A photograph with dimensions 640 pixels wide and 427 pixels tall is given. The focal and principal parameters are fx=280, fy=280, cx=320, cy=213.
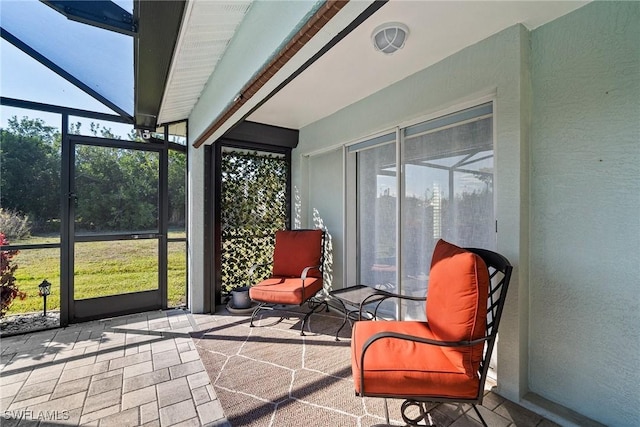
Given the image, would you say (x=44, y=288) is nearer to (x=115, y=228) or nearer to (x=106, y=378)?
(x=115, y=228)

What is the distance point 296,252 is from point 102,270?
2394mm

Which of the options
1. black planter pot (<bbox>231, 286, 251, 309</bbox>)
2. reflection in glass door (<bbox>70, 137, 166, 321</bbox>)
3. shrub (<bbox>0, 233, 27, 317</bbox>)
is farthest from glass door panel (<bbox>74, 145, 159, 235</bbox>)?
black planter pot (<bbox>231, 286, 251, 309</bbox>)

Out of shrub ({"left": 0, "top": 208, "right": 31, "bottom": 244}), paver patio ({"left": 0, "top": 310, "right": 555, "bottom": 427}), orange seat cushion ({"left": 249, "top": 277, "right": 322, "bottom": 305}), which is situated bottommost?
paver patio ({"left": 0, "top": 310, "right": 555, "bottom": 427})

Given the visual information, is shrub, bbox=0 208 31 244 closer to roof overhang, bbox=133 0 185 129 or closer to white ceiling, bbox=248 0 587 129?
roof overhang, bbox=133 0 185 129

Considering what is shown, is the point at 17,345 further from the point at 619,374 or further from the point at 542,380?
the point at 619,374

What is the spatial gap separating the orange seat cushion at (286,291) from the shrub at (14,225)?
99.8 inches

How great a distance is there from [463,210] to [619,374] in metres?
1.33

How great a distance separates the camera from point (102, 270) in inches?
136

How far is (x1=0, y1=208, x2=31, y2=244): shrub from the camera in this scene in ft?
9.72

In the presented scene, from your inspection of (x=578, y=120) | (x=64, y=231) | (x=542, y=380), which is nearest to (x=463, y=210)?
(x=578, y=120)

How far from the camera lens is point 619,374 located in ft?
5.41

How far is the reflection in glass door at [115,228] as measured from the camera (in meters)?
3.33

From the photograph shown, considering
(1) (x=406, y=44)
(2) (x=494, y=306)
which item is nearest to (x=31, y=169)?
(1) (x=406, y=44)

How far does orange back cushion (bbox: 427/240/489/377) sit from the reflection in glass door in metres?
3.53
